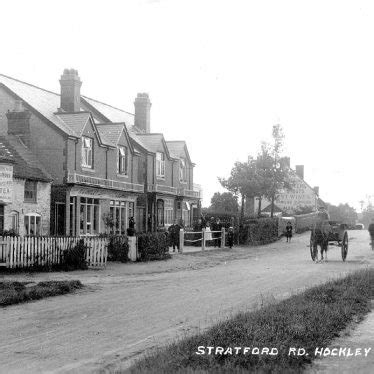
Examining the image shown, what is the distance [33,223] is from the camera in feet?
91.7

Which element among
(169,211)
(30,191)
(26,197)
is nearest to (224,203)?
(169,211)

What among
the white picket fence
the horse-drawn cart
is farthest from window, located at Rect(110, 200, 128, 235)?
the white picket fence

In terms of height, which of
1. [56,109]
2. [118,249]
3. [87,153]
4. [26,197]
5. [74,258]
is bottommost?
[74,258]

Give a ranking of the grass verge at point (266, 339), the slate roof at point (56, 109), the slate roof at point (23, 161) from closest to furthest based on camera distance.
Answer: the grass verge at point (266, 339) < the slate roof at point (23, 161) < the slate roof at point (56, 109)

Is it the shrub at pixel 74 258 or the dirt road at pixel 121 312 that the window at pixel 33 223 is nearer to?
the shrub at pixel 74 258

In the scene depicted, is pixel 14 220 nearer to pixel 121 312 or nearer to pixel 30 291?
pixel 30 291

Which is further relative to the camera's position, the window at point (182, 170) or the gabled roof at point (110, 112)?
the window at point (182, 170)

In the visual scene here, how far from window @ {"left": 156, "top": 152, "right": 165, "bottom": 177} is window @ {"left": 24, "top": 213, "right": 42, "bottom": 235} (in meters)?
15.3

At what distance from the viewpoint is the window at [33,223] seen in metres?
27.5

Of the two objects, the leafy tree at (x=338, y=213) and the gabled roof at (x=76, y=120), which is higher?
the gabled roof at (x=76, y=120)

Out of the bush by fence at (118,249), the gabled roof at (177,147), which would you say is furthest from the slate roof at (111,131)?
the bush by fence at (118,249)

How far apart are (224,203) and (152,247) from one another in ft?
141

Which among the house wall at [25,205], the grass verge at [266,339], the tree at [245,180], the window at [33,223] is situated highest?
the tree at [245,180]

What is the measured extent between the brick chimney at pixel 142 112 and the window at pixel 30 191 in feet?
59.8
